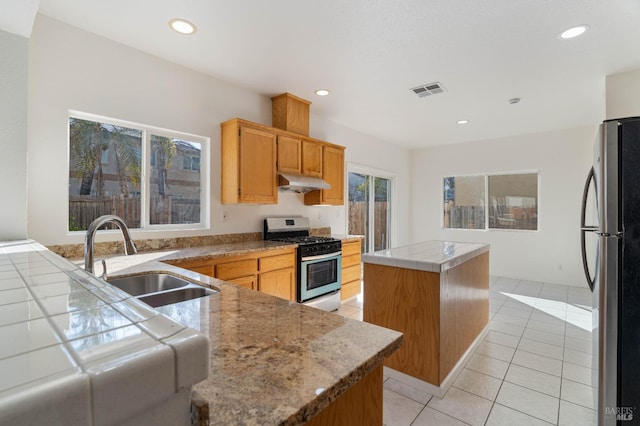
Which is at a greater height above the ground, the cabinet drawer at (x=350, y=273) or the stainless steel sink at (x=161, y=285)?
the stainless steel sink at (x=161, y=285)

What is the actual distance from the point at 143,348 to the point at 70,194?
2.80 m

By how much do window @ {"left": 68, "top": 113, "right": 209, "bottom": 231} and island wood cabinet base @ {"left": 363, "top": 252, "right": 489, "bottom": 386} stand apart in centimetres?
209

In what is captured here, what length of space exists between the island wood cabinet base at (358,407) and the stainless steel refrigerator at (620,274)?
1519mm

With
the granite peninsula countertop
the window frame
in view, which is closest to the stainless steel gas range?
the granite peninsula countertop

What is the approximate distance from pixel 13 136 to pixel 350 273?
11.9 feet

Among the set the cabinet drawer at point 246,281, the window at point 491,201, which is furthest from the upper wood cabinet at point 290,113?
the window at point 491,201

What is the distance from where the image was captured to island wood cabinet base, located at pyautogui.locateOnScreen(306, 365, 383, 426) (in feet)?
2.55

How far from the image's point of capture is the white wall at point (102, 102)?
2219 millimetres

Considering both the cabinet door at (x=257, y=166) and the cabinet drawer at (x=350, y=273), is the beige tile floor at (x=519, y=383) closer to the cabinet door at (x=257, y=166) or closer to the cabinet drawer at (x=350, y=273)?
the cabinet drawer at (x=350, y=273)

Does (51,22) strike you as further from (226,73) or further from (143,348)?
(143,348)

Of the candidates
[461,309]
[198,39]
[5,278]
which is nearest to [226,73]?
[198,39]

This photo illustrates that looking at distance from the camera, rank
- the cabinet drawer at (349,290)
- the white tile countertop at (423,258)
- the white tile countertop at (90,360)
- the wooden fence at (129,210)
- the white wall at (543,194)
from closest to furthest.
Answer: the white tile countertop at (90,360)
the white tile countertop at (423,258)
the wooden fence at (129,210)
the cabinet drawer at (349,290)
the white wall at (543,194)

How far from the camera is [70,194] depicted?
2.43 metres

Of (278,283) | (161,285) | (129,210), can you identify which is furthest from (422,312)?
(129,210)
